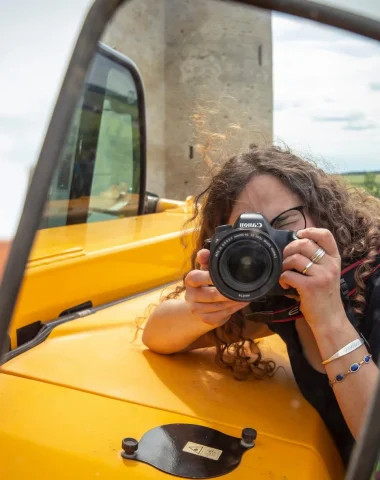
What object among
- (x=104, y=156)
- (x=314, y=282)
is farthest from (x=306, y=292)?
(x=104, y=156)

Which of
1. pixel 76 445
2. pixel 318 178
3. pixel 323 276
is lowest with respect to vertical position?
pixel 76 445

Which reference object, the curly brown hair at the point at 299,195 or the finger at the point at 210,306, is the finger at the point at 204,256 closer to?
the finger at the point at 210,306

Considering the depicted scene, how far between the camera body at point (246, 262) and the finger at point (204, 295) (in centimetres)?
11

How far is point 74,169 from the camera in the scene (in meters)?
1.38

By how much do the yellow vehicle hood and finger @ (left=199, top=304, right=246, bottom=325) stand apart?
11cm

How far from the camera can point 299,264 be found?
0.87m

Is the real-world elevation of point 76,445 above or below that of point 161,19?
below

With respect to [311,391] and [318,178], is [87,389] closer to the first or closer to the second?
[311,391]

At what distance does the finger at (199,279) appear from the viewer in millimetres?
964

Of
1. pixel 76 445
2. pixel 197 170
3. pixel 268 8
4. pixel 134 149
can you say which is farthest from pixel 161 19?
pixel 134 149

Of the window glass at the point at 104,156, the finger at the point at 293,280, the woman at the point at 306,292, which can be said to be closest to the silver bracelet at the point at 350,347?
the woman at the point at 306,292

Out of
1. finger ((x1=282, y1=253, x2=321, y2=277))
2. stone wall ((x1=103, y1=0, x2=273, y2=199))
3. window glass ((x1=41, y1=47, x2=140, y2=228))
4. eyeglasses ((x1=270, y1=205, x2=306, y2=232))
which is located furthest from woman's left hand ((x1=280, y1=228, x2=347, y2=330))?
window glass ((x1=41, y1=47, x2=140, y2=228))

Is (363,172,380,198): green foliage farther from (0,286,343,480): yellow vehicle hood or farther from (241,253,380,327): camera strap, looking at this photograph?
(0,286,343,480): yellow vehicle hood

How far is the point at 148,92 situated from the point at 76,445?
1510 mm
